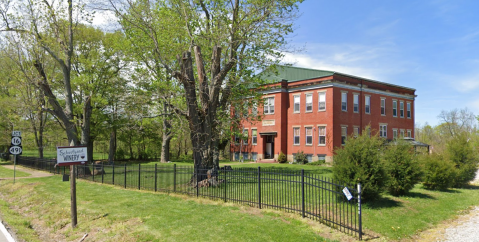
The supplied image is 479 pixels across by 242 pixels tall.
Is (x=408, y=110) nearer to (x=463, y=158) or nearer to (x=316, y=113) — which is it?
(x=316, y=113)

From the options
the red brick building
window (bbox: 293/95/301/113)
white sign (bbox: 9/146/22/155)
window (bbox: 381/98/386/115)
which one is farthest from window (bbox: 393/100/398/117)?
white sign (bbox: 9/146/22/155)

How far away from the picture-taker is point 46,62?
2552cm

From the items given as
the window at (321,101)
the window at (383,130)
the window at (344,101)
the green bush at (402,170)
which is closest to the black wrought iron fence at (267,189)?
the green bush at (402,170)

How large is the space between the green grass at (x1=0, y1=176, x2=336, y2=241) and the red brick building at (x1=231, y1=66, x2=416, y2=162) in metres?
18.3

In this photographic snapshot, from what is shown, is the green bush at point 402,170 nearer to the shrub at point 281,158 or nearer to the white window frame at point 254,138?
the shrub at point 281,158

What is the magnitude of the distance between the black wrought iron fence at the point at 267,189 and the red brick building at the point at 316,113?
15317mm

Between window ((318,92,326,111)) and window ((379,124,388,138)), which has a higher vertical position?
window ((318,92,326,111))

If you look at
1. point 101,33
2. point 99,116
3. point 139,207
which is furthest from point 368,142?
point 101,33

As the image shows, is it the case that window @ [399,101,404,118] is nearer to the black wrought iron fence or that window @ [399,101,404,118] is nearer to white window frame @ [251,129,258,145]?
white window frame @ [251,129,258,145]

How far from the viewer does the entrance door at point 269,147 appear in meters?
35.4

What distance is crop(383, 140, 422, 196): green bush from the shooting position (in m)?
12.8

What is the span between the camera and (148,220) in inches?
360

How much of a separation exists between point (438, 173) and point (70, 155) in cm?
1527

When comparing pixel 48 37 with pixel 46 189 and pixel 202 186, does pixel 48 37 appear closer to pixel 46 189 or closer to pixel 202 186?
pixel 46 189
